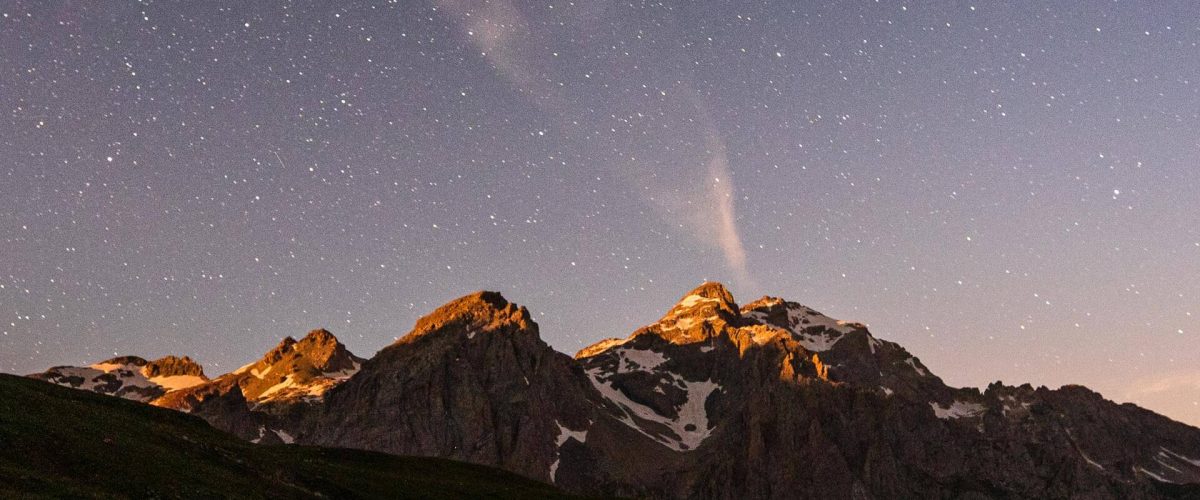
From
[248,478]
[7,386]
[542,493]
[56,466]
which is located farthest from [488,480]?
[56,466]

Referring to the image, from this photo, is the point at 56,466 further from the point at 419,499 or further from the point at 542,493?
the point at 542,493

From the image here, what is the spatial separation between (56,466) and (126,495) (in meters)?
3.47

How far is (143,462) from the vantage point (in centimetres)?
3959

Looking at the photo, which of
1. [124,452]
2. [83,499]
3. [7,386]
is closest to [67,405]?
[7,386]

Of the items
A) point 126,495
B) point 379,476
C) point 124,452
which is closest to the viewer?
point 126,495

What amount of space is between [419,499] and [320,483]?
25.0ft

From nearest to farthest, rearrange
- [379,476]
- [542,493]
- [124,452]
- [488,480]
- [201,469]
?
[124,452] → [201,469] → [379,476] → [542,493] → [488,480]

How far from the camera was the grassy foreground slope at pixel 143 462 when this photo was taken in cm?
3455

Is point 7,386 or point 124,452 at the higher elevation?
point 7,386

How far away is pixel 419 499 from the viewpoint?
2319 inches

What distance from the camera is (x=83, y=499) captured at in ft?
103

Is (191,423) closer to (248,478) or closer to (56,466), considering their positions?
(248,478)

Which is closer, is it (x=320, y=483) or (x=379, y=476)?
(x=320, y=483)

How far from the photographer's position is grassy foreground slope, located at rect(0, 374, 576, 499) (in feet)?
113
